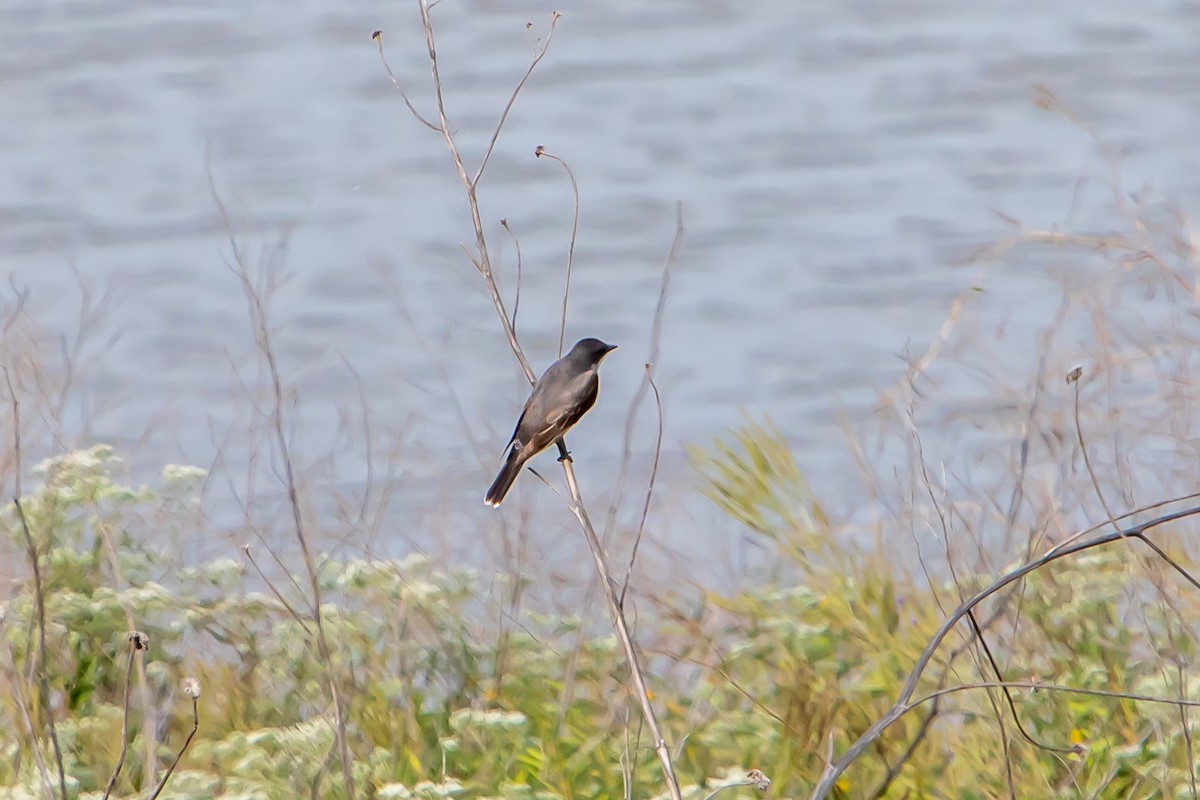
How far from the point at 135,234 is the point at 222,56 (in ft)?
8.47

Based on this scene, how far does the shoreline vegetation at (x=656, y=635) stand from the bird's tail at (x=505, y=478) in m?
0.18

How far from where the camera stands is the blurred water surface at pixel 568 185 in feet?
25.2

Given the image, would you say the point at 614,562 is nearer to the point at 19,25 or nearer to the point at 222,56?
the point at 222,56

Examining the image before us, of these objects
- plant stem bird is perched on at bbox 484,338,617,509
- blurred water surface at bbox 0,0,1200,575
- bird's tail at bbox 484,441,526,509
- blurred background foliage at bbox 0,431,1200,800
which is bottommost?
blurred water surface at bbox 0,0,1200,575

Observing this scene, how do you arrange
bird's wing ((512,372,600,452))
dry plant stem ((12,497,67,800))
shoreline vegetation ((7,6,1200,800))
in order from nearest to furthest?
1. dry plant stem ((12,497,67,800))
2. shoreline vegetation ((7,6,1200,800))
3. bird's wing ((512,372,600,452))

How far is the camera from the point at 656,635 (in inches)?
163

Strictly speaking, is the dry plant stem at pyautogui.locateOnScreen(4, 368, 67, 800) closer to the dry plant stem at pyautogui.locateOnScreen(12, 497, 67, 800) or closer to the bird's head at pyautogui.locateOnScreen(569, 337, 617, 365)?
the dry plant stem at pyautogui.locateOnScreen(12, 497, 67, 800)

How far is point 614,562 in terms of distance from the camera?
159 inches

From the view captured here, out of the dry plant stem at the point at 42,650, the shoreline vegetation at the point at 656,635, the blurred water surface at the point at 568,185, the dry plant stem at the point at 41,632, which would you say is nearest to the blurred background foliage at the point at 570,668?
the shoreline vegetation at the point at 656,635

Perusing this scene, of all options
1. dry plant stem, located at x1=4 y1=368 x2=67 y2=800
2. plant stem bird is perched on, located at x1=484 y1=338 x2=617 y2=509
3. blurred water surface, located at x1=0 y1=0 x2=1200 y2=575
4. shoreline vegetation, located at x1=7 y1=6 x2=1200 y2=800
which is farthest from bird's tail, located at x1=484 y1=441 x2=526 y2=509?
blurred water surface, located at x1=0 y1=0 x2=1200 y2=575

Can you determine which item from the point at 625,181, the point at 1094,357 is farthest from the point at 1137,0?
the point at 1094,357

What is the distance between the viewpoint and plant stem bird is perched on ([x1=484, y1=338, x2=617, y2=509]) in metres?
3.79

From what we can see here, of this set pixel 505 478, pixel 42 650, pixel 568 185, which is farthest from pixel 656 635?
pixel 568 185

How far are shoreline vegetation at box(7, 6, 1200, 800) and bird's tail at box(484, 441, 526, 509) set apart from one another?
0.18 meters
